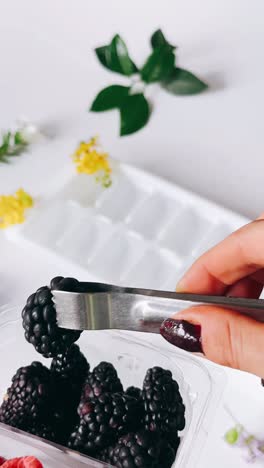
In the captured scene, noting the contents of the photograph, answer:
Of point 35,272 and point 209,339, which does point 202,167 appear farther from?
point 209,339

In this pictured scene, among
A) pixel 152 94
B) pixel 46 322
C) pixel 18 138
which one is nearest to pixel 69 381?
pixel 46 322

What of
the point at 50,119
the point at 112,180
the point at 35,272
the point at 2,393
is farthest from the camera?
the point at 50,119

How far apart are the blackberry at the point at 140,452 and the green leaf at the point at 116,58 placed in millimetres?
831

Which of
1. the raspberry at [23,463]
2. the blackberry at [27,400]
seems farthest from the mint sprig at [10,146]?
the raspberry at [23,463]

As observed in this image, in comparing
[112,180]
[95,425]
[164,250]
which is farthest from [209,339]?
[112,180]

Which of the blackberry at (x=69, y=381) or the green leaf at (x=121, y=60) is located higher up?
the green leaf at (x=121, y=60)

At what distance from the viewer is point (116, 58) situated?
1.59 metres

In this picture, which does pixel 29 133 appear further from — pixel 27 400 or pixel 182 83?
pixel 27 400

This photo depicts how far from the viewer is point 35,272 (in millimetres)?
1318

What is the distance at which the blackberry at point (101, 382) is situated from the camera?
1005mm

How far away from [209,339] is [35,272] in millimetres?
459

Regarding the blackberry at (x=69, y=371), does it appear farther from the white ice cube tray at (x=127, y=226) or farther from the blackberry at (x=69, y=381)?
the white ice cube tray at (x=127, y=226)

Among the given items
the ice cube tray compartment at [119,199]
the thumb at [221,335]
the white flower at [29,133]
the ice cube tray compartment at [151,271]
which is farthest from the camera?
the white flower at [29,133]

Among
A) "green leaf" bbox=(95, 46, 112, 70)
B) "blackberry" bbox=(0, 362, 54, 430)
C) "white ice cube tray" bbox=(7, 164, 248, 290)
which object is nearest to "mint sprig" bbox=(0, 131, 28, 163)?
"white ice cube tray" bbox=(7, 164, 248, 290)
